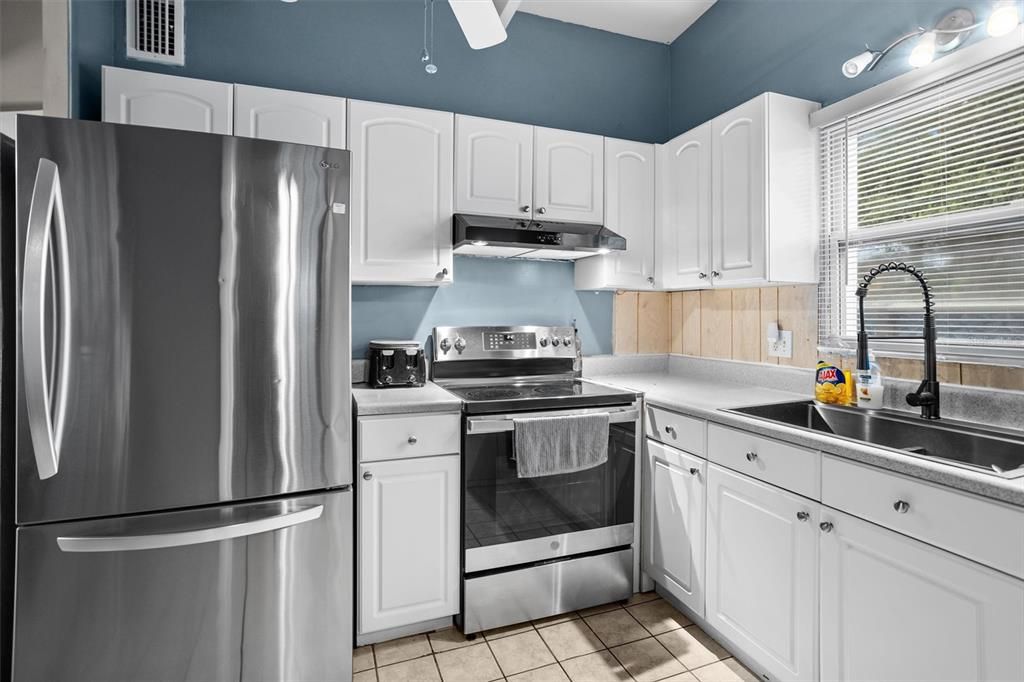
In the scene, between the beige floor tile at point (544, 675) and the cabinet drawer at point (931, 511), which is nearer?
the cabinet drawer at point (931, 511)

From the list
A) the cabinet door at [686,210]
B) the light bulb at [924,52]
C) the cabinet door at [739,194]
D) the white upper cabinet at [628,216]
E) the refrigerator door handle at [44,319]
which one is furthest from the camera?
A: the white upper cabinet at [628,216]

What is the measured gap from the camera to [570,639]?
6.92 feet

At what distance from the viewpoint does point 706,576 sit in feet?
6.68

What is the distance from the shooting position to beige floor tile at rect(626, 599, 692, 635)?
2.17 meters

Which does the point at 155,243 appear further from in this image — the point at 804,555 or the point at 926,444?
the point at 926,444

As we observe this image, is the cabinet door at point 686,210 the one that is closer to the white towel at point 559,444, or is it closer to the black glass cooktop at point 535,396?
the black glass cooktop at point 535,396

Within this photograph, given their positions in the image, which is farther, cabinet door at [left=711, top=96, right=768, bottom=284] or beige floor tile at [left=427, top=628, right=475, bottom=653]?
cabinet door at [left=711, top=96, right=768, bottom=284]

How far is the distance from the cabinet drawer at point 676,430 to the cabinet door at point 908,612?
542mm

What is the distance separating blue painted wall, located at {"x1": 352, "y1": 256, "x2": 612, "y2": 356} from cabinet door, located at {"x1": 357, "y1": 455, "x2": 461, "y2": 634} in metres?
0.79

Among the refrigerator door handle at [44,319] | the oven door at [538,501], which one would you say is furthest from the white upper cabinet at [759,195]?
the refrigerator door handle at [44,319]

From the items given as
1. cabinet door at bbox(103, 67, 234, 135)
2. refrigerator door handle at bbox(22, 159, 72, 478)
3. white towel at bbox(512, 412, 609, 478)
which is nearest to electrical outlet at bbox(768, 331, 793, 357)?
white towel at bbox(512, 412, 609, 478)

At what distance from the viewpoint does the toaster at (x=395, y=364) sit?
2.38 metres

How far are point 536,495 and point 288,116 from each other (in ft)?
5.81

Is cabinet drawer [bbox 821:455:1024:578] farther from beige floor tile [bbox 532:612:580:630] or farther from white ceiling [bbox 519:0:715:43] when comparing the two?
white ceiling [bbox 519:0:715:43]
